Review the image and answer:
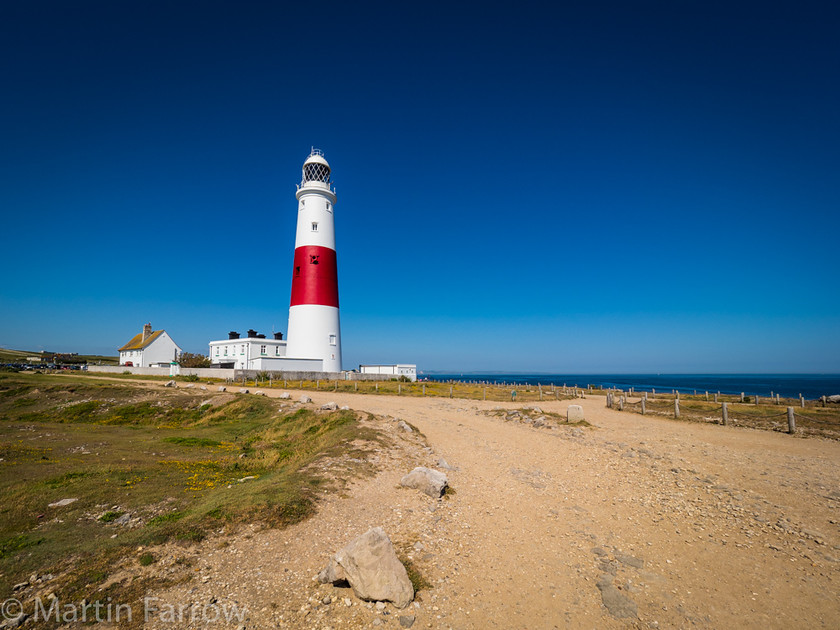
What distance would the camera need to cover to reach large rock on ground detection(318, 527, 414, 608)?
5.59 m

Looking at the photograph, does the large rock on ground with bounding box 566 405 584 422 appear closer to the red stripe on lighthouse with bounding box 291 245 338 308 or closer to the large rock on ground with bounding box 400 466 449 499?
the large rock on ground with bounding box 400 466 449 499

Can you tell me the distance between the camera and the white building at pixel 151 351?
61.2 meters

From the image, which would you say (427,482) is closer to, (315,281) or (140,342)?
(315,281)

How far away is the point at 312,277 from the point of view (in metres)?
44.2

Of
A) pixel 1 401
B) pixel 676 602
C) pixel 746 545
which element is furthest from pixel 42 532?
pixel 1 401

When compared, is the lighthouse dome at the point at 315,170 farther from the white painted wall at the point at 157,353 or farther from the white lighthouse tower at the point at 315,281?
the white painted wall at the point at 157,353

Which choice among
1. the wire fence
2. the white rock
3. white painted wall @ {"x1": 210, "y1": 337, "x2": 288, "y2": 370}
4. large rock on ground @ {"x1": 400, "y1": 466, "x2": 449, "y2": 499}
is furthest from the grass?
white painted wall @ {"x1": 210, "y1": 337, "x2": 288, "y2": 370}

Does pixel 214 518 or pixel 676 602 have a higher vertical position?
pixel 214 518

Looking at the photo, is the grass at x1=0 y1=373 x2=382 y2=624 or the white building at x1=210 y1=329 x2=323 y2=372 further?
the white building at x1=210 y1=329 x2=323 y2=372

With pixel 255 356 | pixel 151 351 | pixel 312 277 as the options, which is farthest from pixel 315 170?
pixel 151 351

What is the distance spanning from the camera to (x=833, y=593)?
21.2ft

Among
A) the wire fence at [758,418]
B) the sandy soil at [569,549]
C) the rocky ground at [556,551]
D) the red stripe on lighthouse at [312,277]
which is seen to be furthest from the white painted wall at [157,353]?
the wire fence at [758,418]

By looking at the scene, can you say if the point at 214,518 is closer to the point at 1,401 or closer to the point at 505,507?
the point at 505,507

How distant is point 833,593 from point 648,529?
113 inches
